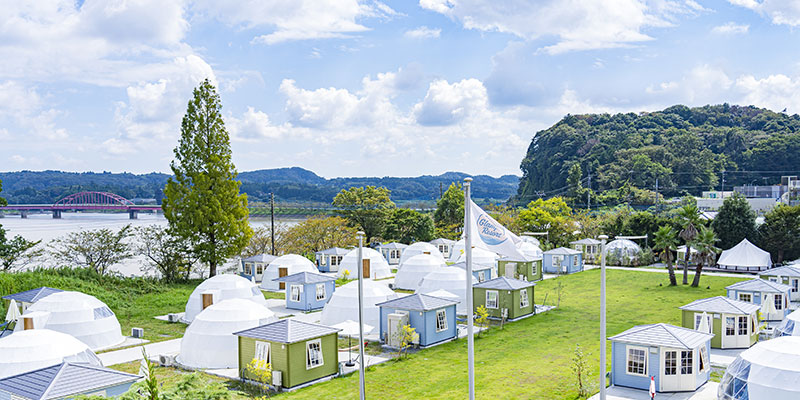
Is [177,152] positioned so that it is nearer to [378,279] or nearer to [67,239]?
[67,239]

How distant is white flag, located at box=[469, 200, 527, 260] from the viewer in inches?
517

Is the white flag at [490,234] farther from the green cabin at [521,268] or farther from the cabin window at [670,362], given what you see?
the green cabin at [521,268]

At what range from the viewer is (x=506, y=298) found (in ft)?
96.1

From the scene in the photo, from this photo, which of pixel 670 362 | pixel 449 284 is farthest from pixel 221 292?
pixel 670 362

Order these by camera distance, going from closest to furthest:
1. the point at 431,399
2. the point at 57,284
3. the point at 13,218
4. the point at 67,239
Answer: the point at 431,399 → the point at 57,284 → the point at 67,239 → the point at 13,218

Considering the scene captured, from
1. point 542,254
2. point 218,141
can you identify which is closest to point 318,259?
point 218,141

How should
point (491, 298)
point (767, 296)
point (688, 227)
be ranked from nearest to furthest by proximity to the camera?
point (767, 296) < point (491, 298) < point (688, 227)

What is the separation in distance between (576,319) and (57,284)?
28.1m

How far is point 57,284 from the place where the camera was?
106ft

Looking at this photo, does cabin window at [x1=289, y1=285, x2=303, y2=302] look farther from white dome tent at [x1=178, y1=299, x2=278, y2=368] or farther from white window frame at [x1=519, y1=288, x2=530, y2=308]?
white window frame at [x1=519, y1=288, x2=530, y2=308]

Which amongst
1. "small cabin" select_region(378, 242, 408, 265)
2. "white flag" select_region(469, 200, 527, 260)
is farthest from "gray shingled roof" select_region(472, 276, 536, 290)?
"small cabin" select_region(378, 242, 408, 265)

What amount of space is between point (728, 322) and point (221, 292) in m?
23.4

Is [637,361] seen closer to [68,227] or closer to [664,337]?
[664,337]

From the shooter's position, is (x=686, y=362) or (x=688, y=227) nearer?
(x=686, y=362)
